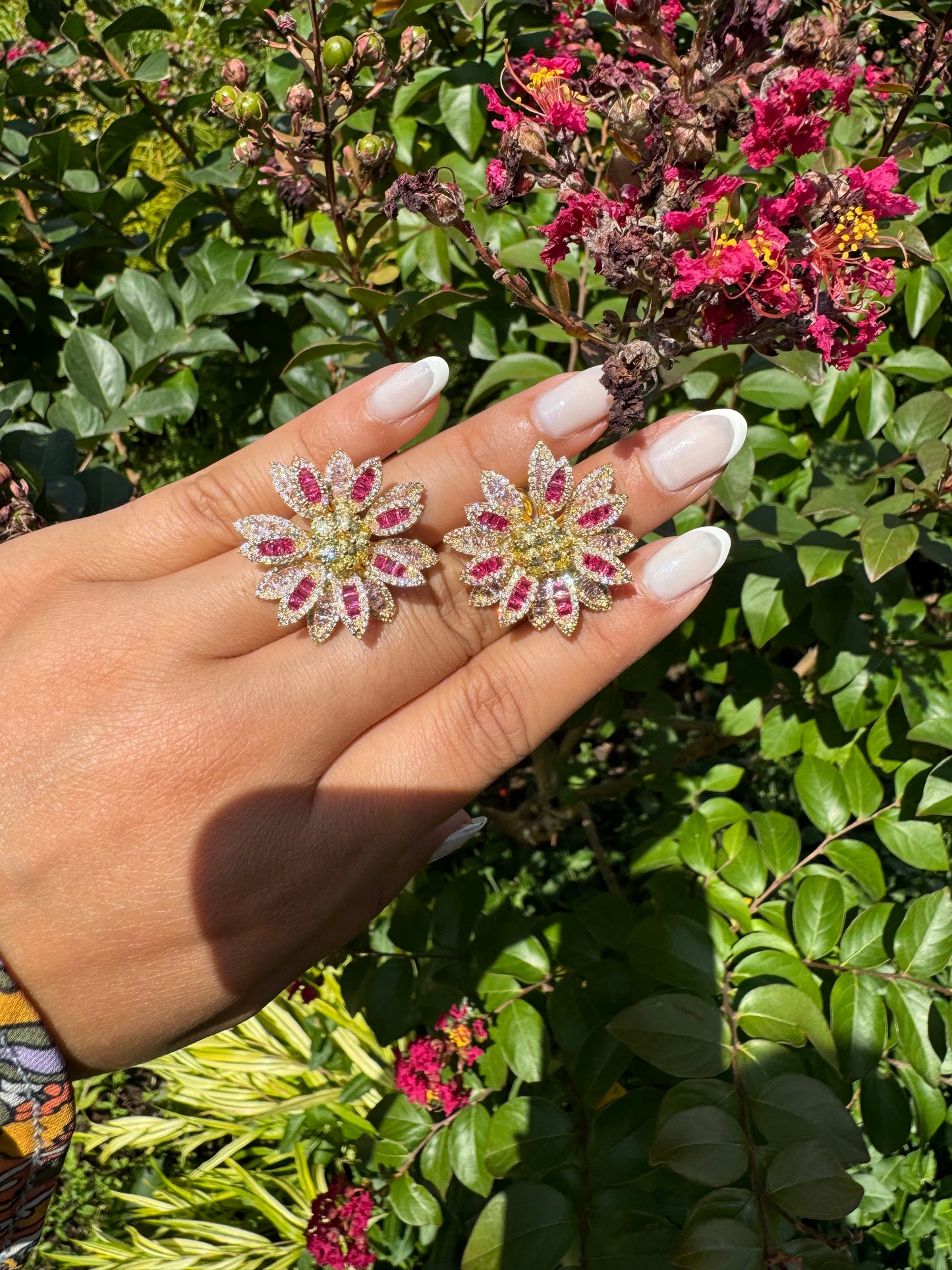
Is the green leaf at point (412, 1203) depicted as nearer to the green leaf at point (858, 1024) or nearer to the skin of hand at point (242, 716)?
the skin of hand at point (242, 716)

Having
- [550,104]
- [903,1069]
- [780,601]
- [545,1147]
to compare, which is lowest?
[903,1069]

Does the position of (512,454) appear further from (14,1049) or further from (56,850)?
(14,1049)

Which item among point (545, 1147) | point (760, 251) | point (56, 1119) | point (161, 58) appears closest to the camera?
point (760, 251)

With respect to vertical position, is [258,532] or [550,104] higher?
[550,104]

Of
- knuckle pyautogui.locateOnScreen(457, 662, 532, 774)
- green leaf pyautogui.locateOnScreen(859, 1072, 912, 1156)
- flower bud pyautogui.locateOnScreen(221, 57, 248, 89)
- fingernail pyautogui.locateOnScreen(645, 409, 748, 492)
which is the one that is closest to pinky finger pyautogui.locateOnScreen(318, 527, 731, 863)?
knuckle pyautogui.locateOnScreen(457, 662, 532, 774)

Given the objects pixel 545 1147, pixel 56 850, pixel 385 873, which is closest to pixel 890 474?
pixel 385 873

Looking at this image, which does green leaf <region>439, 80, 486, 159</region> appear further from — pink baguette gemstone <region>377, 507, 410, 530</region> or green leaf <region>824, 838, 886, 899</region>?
green leaf <region>824, 838, 886, 899</region>
